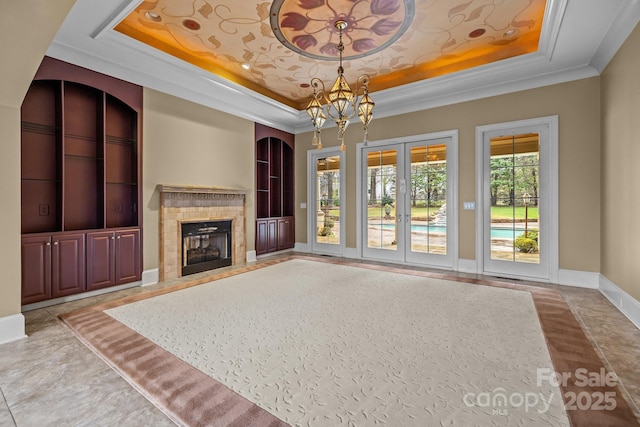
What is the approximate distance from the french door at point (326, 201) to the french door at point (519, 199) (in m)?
2.75

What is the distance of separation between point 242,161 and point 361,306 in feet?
12.6

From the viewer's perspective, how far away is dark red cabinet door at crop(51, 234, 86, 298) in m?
3.47

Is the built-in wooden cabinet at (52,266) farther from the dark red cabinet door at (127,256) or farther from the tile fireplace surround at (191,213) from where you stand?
the tile fireplace surround at (191,213)

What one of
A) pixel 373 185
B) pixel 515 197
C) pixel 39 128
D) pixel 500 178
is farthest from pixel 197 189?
pixel 515 197

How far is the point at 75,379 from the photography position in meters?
1.97

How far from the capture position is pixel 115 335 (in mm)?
2615

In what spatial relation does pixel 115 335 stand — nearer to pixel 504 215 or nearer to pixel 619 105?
pixel 504 215

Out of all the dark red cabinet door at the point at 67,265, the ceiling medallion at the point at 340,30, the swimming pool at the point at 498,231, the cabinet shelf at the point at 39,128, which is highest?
the ceiling medallion at the point at 340,30

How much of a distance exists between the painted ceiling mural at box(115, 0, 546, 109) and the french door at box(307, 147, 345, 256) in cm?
208

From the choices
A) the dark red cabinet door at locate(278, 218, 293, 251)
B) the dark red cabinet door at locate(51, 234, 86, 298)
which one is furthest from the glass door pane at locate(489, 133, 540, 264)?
the dark red cabinet door at locate(51, 234, 86, 298)

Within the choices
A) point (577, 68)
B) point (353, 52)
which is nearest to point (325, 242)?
point (353, 52)

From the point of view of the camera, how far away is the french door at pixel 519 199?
4.42 metres

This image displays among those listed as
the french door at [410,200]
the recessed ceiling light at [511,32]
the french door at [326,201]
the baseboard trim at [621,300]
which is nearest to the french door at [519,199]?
the french door at [410,200]

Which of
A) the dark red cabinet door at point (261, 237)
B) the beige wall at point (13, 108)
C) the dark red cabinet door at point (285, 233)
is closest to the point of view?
the beige wall at point (13, 108)
